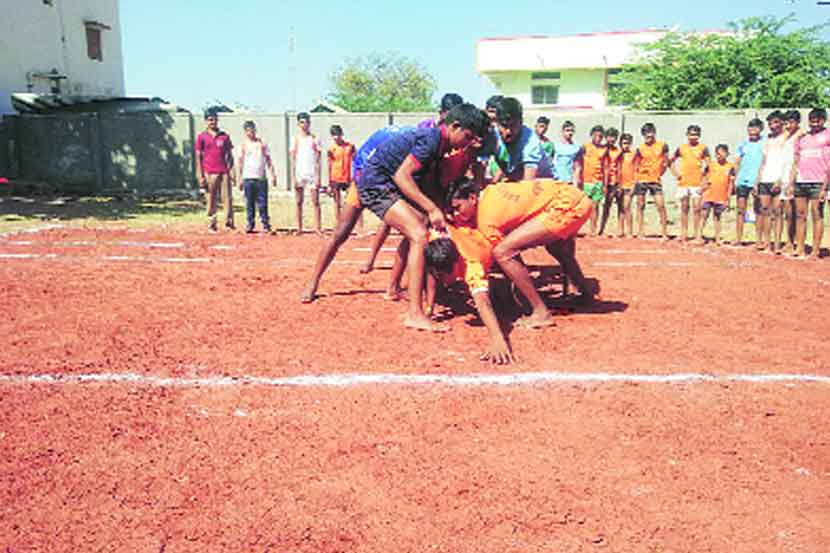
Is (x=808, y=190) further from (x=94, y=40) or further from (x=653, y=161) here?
(x=94, y=40)

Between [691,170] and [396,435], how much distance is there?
918cm

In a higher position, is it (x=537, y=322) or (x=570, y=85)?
(x=570, y=85)

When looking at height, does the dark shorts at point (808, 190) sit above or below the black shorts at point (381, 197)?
below

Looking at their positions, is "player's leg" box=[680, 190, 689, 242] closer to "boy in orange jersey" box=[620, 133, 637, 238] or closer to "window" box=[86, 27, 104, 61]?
"boy in orange jersey" box=[620, 133, 637, 238]

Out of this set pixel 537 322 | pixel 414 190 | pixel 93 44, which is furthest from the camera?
pixel 93 44

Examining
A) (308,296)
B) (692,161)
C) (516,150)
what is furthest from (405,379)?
(692,161)

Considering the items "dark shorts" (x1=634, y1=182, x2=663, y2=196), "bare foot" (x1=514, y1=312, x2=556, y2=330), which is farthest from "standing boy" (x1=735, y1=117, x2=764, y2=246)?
"bare foot" (x1=514, y1=312, x2=556, y2=330)

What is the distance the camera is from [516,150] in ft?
21.3

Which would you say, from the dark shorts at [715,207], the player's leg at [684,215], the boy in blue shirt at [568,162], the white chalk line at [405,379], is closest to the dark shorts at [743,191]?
the dark shorts at [715,207]

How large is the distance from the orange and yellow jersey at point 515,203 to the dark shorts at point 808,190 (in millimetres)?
5716

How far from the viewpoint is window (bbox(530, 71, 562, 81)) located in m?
44.9

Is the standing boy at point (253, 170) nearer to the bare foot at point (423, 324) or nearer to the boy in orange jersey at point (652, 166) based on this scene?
the boy in orange jersey at point (652, 166)

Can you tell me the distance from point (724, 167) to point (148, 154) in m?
16.1

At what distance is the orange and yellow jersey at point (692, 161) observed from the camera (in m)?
11.0
